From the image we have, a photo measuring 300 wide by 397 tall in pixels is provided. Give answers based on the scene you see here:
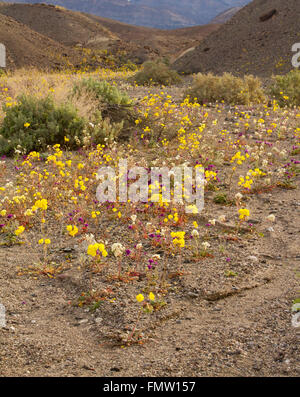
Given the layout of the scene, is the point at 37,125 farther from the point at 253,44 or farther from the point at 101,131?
the point at 253,44

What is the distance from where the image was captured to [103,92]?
365 inches

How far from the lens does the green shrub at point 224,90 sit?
1251 cm

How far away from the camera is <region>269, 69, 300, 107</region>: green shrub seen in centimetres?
1227

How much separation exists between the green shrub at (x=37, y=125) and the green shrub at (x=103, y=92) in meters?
0.96

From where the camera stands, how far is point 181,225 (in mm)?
5012

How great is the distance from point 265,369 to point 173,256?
185 cm

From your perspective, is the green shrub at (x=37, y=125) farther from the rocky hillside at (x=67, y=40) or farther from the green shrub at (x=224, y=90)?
the rocky hillside at (x=67, y=40)

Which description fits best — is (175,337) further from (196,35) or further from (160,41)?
(196,35)

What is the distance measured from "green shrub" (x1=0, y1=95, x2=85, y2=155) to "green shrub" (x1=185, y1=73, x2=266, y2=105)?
5.41 meters

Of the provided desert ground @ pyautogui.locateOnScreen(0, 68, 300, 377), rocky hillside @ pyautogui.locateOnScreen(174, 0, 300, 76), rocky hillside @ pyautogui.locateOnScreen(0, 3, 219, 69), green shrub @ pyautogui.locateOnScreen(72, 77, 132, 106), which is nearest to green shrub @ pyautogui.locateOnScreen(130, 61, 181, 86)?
A: rocky hillside @ pyautogui.locateOnScreen(174, 0, 300, 76)

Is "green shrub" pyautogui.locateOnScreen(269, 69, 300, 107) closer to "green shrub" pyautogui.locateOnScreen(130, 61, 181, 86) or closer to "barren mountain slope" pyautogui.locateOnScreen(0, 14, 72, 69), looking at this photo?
"green shrub" pyautogui.locateOnScreen(130, 61, 181, 86)

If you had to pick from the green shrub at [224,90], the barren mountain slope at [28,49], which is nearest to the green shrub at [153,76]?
the green shrub at [224,90]

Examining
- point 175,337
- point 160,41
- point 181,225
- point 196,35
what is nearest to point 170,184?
point 181,225

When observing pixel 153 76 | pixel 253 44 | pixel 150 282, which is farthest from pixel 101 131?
pixel 253 44
